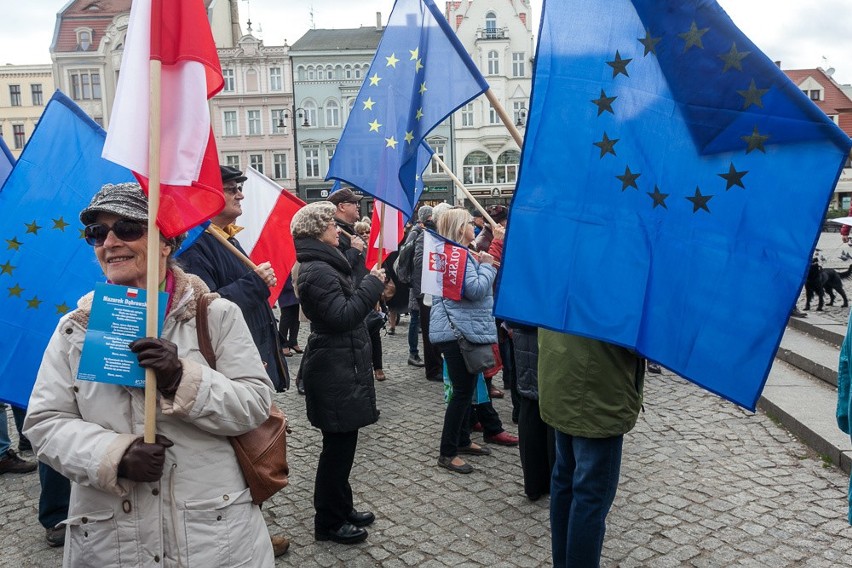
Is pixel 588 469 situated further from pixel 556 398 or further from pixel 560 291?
pixel 560 291

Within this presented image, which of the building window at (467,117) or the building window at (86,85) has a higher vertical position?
the building window at (86,85)

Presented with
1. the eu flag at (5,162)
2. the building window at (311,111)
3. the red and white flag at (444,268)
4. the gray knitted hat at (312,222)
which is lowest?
the red and white flag at (444,268)

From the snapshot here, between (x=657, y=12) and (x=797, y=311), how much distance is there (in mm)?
9842

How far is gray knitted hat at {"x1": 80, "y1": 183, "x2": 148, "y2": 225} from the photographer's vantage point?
2152mm

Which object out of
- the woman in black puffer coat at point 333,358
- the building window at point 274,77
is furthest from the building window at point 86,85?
the woman in black puffer coat at point 333,358

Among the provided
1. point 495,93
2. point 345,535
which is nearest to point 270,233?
point 345,535

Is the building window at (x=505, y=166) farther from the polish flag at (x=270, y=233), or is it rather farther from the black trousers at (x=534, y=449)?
the black trousers at (x=534, y=449)

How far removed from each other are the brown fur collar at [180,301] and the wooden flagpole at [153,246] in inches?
3.0

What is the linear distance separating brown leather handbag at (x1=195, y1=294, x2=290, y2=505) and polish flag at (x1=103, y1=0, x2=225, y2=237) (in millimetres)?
335

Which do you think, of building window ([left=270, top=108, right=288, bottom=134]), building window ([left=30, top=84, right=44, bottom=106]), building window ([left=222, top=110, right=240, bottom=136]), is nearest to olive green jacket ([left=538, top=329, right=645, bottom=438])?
building window ([left=270, top=108, right=288, bottom=134])

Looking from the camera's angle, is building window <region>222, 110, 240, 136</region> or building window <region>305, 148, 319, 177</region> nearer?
building window <region>222, 110, 240, 136</region>

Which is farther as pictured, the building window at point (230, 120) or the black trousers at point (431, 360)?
the building window at point (230, 120)

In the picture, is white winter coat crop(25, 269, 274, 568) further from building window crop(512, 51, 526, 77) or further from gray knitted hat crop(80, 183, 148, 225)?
building window crop(512, 51, 526, 77)

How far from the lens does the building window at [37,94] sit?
4850 cm
